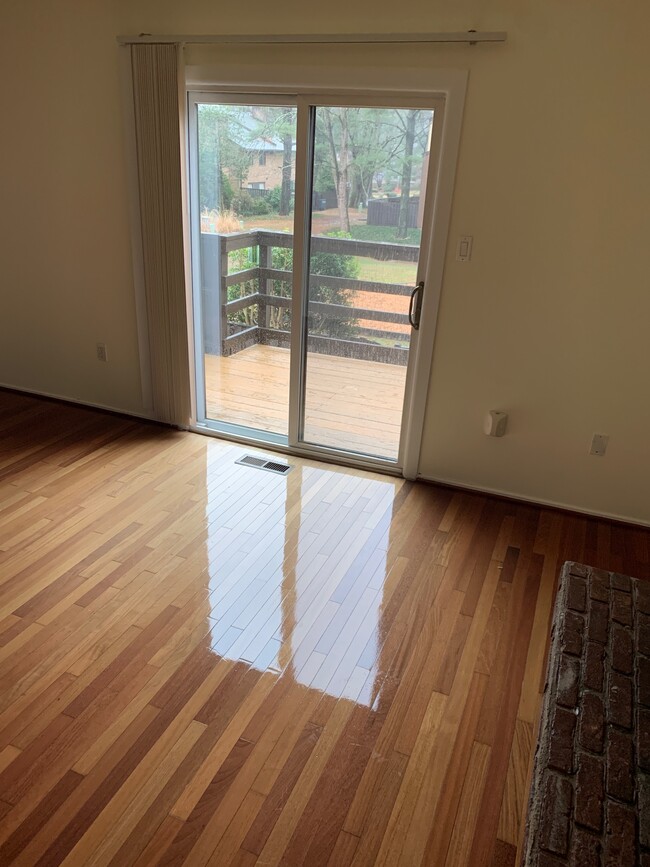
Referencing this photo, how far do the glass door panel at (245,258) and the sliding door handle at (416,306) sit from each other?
0.75 metres

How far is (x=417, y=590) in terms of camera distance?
273 centimetres

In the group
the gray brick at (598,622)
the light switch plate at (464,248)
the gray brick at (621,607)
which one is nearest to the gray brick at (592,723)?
the gray brick at (598,622)

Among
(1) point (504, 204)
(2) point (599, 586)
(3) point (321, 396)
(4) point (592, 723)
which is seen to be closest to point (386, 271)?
(1) point (504, 204)

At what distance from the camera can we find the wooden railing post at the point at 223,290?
3.72 metres

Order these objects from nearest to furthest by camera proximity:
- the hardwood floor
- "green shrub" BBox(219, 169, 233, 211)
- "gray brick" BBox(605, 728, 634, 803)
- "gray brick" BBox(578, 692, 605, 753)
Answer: "gray brick" BBox(605, 728, 634, 803) → "gray brick" BBox(578, 692, 605, 753) → the hardwood floor → "green shrub" BBox(219, 169, 233, 211)

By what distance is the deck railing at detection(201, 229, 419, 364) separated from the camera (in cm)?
342

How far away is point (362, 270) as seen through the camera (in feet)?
11.2

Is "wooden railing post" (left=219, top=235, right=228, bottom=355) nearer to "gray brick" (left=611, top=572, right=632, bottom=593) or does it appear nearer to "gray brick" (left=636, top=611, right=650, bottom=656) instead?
"gray brick" (left=611, top=572, right=632, bottom=593)

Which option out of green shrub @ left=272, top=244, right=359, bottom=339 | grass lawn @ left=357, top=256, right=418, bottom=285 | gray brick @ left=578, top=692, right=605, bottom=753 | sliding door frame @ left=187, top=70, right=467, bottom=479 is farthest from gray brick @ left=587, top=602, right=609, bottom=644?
green shrub @ left=272, top=244, right=359, bottom=339

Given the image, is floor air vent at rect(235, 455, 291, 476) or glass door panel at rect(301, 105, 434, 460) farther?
floor air vent at rect(235, 455, 291, 476)

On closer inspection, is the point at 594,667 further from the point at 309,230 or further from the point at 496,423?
the point at 309,230

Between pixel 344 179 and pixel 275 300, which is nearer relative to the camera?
pixel 344 179

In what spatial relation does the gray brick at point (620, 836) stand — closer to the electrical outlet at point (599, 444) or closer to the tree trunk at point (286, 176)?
the electrical outlet at point (599, 444)

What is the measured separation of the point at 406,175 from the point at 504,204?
53cm
